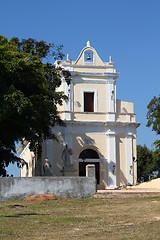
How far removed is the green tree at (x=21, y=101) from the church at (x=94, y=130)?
278 inches

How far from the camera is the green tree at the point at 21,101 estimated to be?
28.5 m

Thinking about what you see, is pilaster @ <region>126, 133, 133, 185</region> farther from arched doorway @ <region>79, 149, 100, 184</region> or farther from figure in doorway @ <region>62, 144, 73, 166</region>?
figure in doorway @ <region>62, 144, 73, 166</region>

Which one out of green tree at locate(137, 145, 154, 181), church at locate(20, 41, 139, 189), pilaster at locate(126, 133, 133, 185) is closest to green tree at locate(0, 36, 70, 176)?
church at locate(20, 41, 139, 189)

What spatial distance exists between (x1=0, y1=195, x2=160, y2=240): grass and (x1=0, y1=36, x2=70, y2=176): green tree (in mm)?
6160

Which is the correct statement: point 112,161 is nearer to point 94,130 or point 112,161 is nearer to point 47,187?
point 94,130

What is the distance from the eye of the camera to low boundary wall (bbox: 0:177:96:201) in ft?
83.2

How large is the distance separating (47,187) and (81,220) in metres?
9.46

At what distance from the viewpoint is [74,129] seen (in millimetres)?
42375

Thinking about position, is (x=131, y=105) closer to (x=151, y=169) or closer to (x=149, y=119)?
(x=149, y=119)

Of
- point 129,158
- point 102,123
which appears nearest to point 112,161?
point 129,158

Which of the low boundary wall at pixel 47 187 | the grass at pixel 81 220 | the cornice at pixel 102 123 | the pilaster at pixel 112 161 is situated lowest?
the grass at pixel 81 220

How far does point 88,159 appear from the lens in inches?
1681

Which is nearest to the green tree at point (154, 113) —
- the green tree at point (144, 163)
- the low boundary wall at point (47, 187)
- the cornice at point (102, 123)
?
the cornice at point (102, 123)

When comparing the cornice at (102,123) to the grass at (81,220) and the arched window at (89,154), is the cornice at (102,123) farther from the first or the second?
the grass at (81,220)
